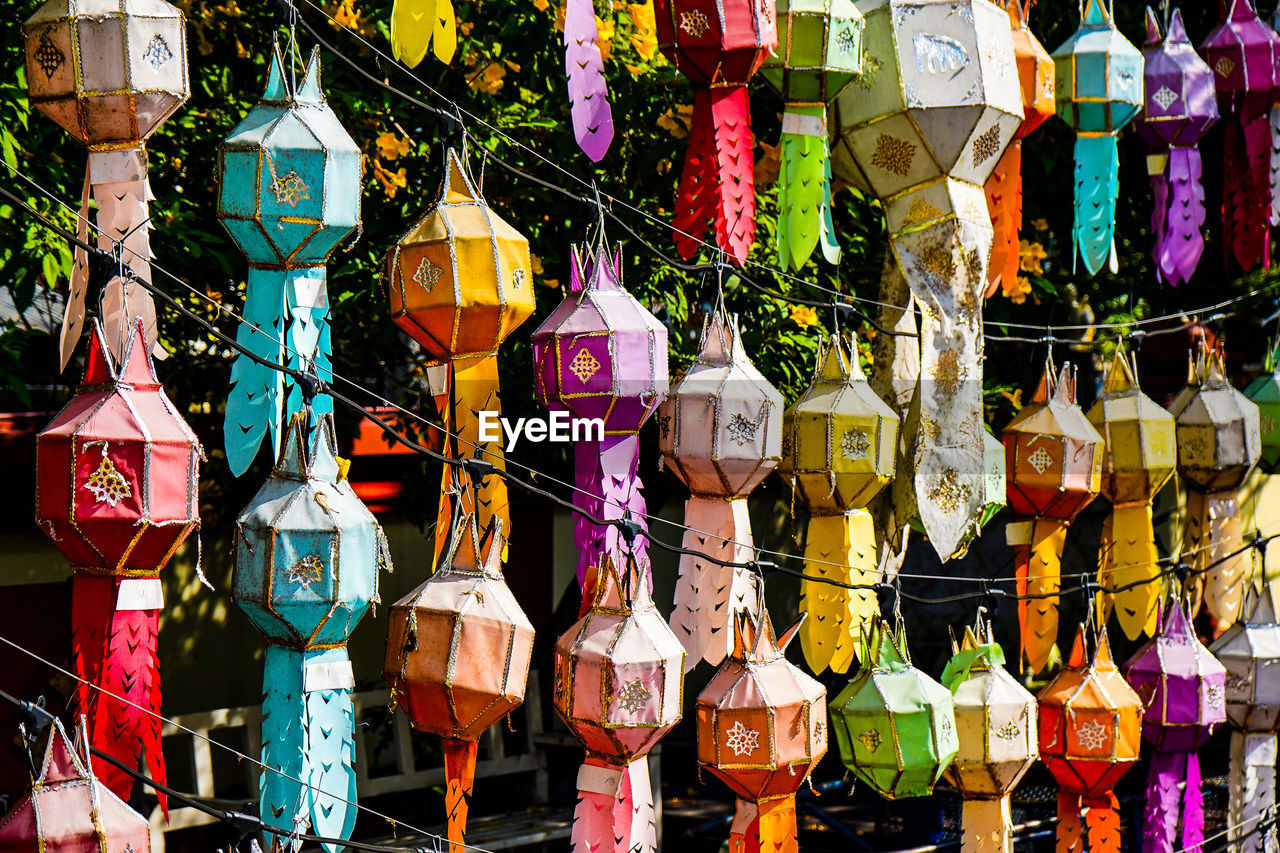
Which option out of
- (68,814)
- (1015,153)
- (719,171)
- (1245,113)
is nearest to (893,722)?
(719,171)

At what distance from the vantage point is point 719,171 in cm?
375

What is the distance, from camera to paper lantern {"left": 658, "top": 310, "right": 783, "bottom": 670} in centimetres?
387

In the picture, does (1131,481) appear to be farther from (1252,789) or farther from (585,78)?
(585,78)

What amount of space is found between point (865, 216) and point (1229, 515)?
1.88 metres

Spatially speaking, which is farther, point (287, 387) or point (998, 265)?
point (998, 265)

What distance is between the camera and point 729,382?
12.7ft

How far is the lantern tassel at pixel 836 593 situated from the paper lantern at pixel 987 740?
463mm

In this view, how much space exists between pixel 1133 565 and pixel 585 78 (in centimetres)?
270

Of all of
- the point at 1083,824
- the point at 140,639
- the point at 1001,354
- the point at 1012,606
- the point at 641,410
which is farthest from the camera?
the point at 1012,606

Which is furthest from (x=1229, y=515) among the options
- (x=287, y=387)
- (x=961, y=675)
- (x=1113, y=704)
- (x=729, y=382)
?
(x=287, y=387)

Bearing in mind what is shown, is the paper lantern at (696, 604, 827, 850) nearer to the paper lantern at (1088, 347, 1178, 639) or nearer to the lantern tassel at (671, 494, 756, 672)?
the lantern tassel at (671, 494, 756, 672)

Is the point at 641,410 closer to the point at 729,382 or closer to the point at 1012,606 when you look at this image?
the point at 729,382

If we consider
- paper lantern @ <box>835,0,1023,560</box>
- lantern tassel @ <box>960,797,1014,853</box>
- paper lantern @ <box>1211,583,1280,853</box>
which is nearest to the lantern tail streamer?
paper lantern @ <box>835,0,1023,560</box>

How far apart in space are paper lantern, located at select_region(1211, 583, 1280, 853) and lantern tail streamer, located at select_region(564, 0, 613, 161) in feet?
10.3
